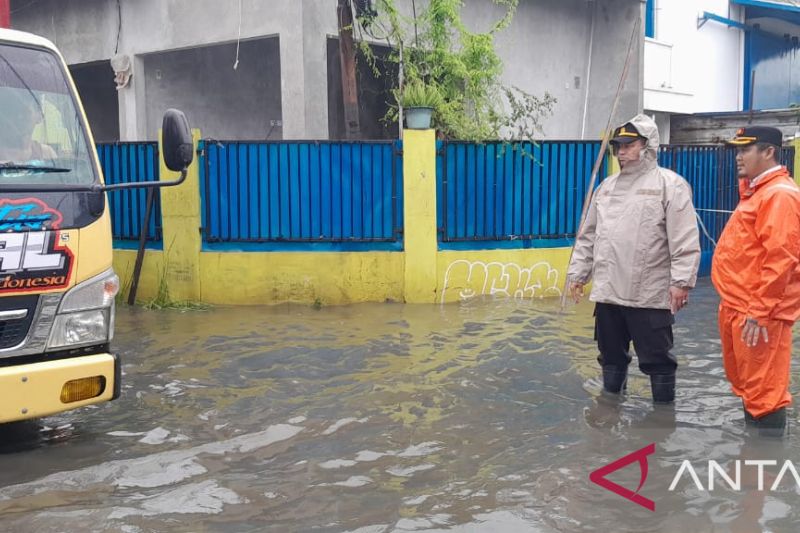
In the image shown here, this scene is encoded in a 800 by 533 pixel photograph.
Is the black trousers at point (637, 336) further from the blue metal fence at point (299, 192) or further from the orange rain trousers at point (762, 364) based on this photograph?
the blue metal fence at point (299, 192)

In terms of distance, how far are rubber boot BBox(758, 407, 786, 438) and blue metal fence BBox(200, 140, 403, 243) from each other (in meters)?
5.21

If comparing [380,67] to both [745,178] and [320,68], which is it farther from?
[745,178]

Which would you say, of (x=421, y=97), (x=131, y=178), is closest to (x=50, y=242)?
(x=421, y=97)

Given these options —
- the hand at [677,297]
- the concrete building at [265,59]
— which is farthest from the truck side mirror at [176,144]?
the concrete building at [265,59]

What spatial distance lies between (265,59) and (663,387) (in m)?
9.66

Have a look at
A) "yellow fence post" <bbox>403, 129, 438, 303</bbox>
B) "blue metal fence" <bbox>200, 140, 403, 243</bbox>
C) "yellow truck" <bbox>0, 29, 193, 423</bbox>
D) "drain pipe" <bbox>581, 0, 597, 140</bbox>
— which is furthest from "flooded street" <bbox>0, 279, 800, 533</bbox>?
"drain pipe" <bbox>581, 0, 597, 140</bbox>

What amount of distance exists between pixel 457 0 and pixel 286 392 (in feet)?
21.6

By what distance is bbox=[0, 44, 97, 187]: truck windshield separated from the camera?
4.43 meters

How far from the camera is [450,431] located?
486 cm

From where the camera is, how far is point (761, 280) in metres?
4.32

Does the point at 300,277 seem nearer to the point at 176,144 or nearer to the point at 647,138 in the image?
the point at 176,144

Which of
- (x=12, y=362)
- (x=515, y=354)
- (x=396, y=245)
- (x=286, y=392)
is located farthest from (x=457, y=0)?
(x=12, y=362)

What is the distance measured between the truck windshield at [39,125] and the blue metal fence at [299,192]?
438 centimetres

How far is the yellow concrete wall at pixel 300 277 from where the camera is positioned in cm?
921
